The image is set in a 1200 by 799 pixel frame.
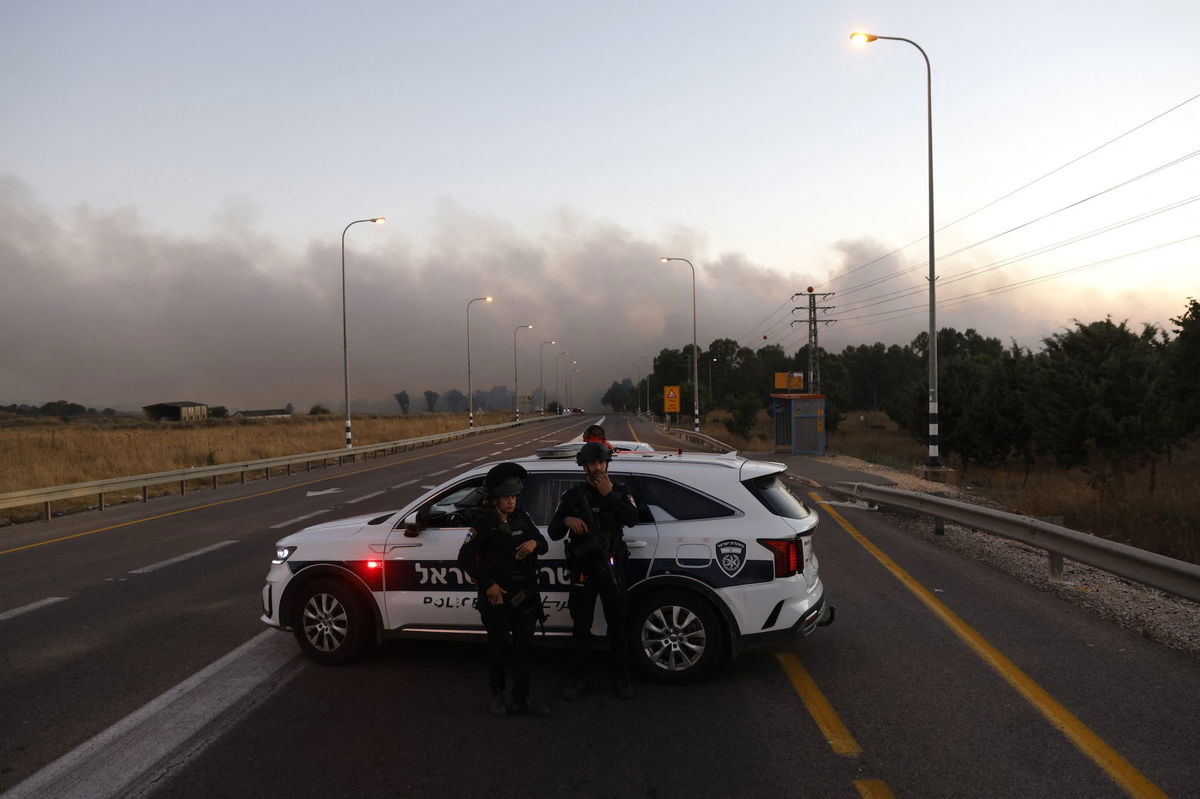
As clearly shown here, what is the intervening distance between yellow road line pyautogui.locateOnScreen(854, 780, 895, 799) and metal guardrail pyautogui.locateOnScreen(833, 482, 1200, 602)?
12.8ft

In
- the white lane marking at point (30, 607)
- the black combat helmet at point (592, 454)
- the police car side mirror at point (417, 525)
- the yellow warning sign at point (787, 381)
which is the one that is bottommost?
the white lane marking at point (30, 607)

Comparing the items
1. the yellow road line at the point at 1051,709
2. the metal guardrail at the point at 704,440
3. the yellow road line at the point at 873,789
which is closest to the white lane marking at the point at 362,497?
the yellow road line at the point at 1051,709

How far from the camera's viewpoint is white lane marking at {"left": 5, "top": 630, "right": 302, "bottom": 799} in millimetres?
4199

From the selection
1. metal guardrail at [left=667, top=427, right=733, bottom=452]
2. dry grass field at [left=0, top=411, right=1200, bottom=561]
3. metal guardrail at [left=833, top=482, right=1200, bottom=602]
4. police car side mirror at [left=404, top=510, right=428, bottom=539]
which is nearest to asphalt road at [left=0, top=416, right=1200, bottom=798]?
metal guardrail at [left=833, top=482, right=1200, bottom=602]

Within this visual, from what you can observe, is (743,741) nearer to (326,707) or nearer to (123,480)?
(326,707)

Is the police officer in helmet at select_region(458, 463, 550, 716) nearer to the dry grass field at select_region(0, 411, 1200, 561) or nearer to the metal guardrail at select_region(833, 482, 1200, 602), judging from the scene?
the metal guardrail at select_region(833, 482, 1200, 602)

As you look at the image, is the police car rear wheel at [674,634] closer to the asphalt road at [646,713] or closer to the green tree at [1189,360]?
the asphalt road at [646,713]

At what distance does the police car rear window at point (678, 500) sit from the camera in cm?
577

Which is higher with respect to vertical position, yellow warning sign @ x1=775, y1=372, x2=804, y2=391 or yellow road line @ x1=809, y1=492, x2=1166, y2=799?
yellow warning sign @ x1=775, y1=372, x2=804, y2=391

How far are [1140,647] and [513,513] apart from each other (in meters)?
5.24

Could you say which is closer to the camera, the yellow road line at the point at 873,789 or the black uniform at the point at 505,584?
the yellow road line at the point at 873,789

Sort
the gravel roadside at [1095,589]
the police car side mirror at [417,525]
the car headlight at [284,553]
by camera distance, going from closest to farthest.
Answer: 1. the police car side mirror at [417,525]
2. the car headlight at [284,553]
3. the gravel roadside at [1095,589]

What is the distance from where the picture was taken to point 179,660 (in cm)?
643

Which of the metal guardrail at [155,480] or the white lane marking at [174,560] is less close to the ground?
the metal guardrail at [155,480]
